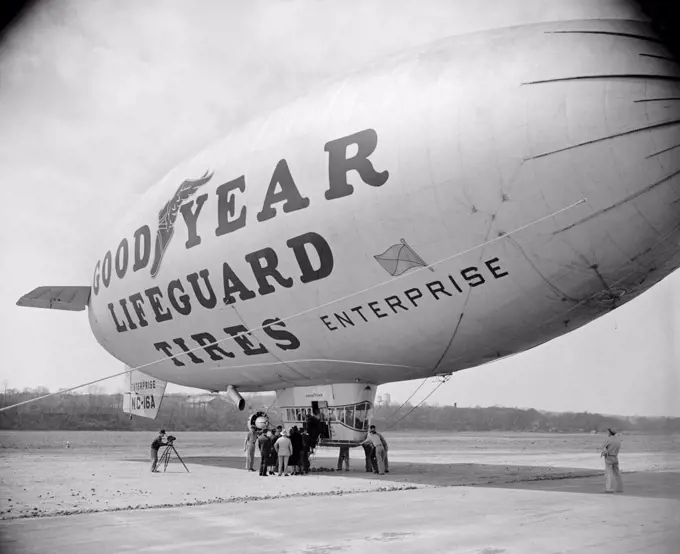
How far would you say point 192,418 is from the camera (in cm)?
15550

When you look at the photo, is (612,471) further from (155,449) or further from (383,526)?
(155,449)

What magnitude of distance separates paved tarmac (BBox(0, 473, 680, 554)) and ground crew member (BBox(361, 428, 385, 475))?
210 inches

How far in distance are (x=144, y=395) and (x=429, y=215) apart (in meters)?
20.6

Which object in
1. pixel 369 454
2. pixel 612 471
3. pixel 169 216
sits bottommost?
pixel 612 471

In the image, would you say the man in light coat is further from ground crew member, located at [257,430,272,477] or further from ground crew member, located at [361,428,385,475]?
ground crew member, located at [361,428,385,475]

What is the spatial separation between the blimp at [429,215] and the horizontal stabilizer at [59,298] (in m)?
9.15

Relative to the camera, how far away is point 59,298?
99.0ft

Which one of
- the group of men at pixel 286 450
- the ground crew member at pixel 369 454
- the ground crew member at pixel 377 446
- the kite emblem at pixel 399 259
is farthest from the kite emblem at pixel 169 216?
the ground crew member at pixel 369 454

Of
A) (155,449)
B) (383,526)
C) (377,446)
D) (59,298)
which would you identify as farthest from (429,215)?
(59,298)

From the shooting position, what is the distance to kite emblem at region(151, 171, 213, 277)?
71.3 feet

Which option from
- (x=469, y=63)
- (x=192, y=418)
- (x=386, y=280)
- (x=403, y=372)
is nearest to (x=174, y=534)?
(x=386, y=280)

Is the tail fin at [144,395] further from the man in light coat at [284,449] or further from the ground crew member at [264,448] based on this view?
the man in light coat at [284,449]

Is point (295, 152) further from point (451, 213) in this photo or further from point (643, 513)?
point (643, 513)

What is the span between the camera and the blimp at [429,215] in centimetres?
1329
